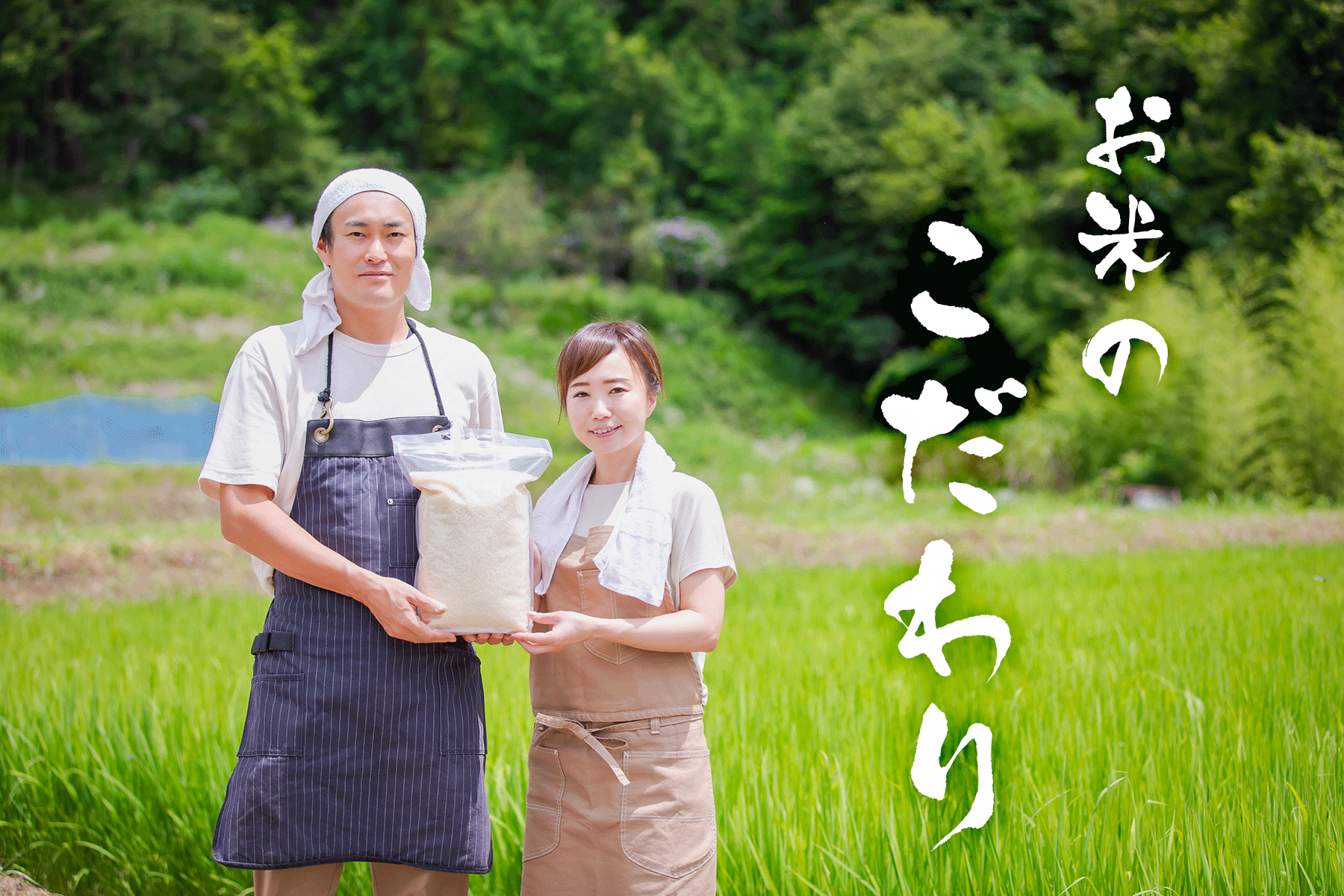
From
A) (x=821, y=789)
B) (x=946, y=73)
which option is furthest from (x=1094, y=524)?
(x=946, y=73)

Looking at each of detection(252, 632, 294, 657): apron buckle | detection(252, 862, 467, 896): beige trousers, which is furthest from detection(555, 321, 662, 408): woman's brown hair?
detection(252, 862, 467, 896): beige trousers

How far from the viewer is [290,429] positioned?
1.49 m

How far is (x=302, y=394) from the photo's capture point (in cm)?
149

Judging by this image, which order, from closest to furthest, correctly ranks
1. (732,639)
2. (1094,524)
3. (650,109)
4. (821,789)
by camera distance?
(821,789) → (732,639) → (1094,524) → (650,109)

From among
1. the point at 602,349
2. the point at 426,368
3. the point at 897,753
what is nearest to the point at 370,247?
the point at 426,368

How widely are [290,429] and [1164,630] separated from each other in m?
3.17

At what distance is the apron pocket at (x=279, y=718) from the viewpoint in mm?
1436

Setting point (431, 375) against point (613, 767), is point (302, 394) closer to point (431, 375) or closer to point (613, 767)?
point (431, 375)

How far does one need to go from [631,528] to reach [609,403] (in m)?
0.20

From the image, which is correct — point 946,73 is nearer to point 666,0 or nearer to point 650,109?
point 650,109

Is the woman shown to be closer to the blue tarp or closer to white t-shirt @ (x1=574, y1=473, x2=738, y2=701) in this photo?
white t-shirt @ (x1=574, y1=473, x2=738, y2=701)

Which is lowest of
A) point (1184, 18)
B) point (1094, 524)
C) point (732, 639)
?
point (732, 639)

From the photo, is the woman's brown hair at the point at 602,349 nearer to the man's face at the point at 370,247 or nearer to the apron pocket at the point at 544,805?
the man's face at the point at 370,247

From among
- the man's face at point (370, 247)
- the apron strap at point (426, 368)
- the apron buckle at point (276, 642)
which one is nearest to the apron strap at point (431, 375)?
the apron strap at point (426, 368)
